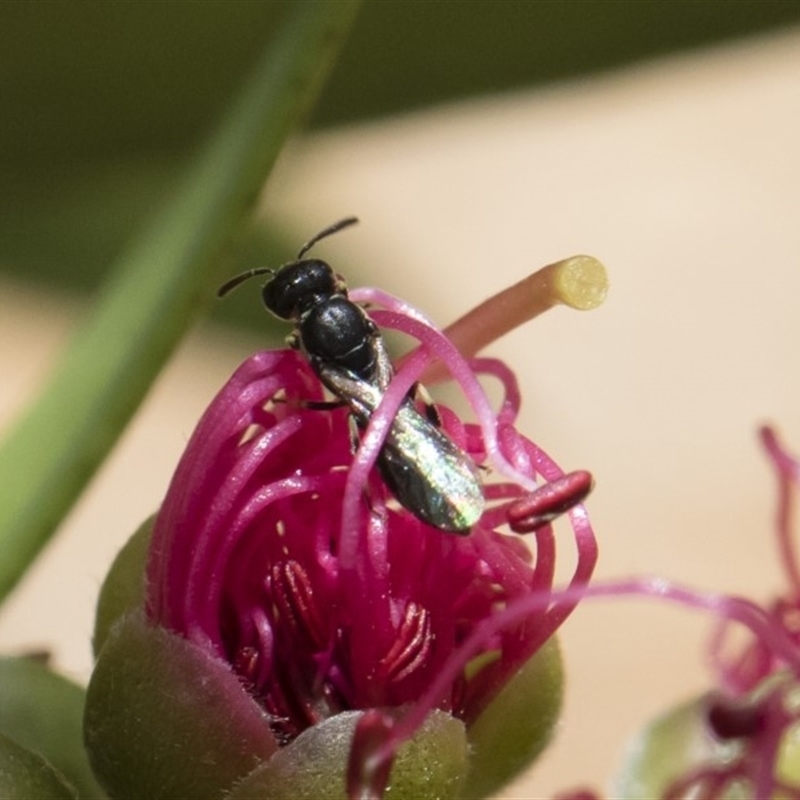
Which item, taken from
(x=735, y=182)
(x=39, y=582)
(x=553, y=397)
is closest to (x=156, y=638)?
(x=39, y=582)

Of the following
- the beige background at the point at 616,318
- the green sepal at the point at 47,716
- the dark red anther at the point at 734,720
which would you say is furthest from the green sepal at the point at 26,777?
the beige background at the point at 616,318

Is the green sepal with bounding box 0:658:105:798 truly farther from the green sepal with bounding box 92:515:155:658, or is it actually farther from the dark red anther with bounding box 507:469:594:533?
the dark red anther with bounding box 507:469:594:533

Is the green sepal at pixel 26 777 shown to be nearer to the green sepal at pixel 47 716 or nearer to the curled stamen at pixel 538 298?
the green sepal at pixel 47 716

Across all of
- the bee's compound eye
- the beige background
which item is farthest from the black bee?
the beige background

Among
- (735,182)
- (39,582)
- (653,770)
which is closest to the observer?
(653,770)

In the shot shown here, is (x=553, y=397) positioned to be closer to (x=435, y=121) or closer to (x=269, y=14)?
(x=435, y=121)

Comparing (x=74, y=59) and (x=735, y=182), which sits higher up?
(x=735, y=182)
